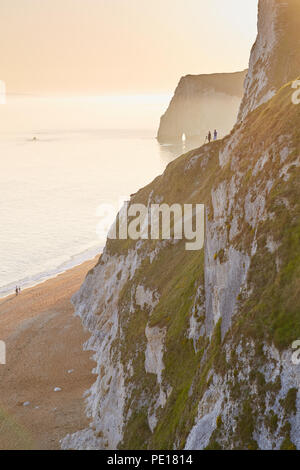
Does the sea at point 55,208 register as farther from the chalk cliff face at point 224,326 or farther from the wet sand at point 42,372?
the chalk cliff face at point 224,326

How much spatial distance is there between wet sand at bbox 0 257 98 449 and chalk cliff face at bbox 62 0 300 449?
88.7 inches

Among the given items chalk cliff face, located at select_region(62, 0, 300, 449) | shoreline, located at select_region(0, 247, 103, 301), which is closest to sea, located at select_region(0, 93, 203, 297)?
shoreline, located at select_region(0, 247, 103, 301)

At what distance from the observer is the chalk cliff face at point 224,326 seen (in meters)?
14.5

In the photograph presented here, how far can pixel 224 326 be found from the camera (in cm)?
1856

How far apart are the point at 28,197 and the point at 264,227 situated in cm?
11819

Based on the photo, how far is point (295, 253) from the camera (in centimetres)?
1598

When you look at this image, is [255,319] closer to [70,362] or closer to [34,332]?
[70,362]

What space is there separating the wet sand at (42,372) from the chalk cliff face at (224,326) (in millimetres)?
2253

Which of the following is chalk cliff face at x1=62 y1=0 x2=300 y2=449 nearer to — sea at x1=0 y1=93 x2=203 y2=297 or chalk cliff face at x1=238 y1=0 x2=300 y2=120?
chalk cliff face at x1=238 y1=0 x2=300 y2=120

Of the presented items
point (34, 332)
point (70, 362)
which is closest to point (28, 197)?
point (34, 332)

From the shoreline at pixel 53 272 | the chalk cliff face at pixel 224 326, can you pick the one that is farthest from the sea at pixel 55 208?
the chalk cliff face at pixel 224 326

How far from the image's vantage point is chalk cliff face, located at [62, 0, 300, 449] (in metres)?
14.5

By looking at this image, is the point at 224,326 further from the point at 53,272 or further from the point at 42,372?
the point at 53,272

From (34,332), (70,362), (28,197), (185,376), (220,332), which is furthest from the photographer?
(28,197)
